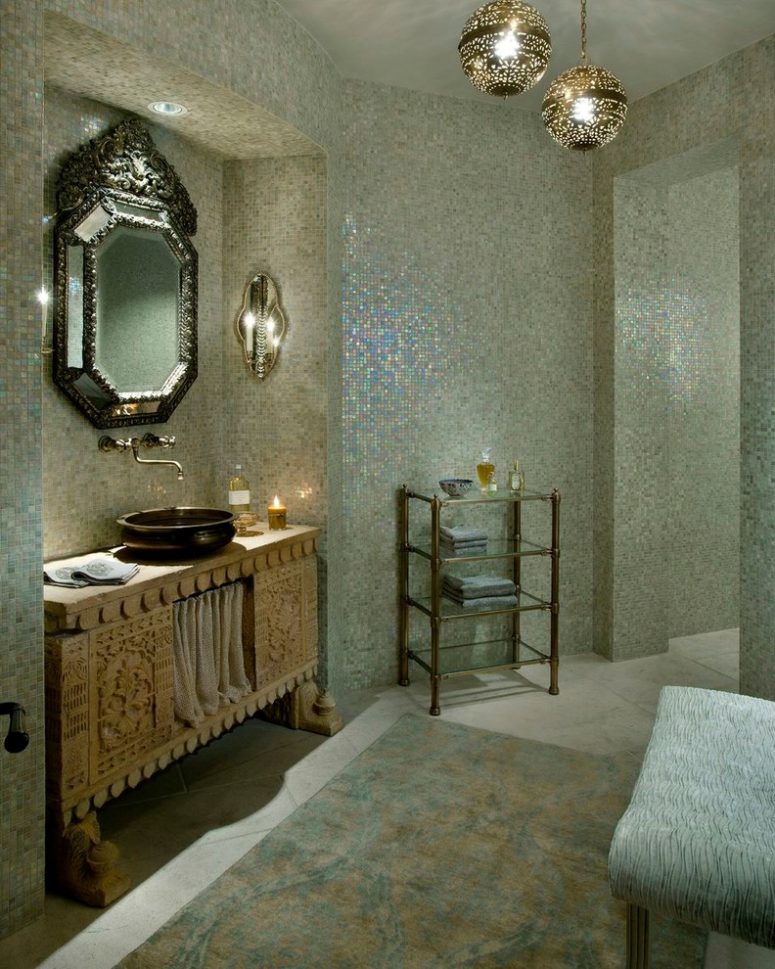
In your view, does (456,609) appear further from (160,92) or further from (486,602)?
(160,92)

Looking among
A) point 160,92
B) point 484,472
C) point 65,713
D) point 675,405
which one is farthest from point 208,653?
point 675,405

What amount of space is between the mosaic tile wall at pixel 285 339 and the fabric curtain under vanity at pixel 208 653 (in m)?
0.60

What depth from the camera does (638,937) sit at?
1789mm

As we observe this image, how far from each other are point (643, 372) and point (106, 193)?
2855 mm

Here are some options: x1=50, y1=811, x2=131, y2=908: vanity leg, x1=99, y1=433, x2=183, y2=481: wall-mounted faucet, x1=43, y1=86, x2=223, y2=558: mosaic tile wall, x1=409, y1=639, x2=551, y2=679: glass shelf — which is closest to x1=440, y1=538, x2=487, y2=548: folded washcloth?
x1=409, y1=639, x2=551, y2=679: glass shelf

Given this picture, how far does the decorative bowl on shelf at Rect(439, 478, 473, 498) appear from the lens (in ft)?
12.4

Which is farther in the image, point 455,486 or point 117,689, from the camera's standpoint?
point 455,486

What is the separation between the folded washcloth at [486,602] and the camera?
3789mm

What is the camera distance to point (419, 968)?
79.1 inches

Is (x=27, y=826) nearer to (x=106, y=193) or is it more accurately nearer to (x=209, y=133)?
(x=106, y=193)

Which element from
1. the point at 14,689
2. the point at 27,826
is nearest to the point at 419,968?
the point at 27,826

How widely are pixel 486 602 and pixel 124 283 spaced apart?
85.7 inches

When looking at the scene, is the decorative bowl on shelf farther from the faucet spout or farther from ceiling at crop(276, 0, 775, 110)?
ceiling at crop(276, 0, 775, 110)

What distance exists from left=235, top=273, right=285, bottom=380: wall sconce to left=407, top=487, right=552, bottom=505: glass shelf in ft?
3.15
